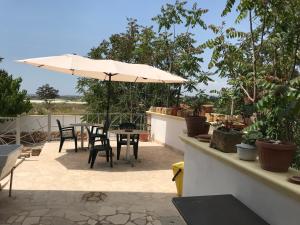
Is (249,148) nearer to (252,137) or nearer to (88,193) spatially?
(252,137)

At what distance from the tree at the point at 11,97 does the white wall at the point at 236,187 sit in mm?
12005

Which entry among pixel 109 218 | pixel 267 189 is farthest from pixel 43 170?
pixel 267 189

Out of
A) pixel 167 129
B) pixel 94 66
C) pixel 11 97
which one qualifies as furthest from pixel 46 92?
pixel 94 66

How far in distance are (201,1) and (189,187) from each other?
6506 mm

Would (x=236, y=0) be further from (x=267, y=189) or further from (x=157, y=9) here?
(x=157, y=9)

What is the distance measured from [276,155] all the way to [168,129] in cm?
677

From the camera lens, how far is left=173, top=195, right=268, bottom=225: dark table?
2.05m

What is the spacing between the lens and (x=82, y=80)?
44.1ft

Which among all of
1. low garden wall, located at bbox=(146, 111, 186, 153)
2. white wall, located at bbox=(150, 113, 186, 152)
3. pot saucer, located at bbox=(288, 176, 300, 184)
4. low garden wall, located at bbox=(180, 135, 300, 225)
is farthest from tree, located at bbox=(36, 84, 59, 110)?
pot saucer, located at bbox=(288, 176, 300, 184)

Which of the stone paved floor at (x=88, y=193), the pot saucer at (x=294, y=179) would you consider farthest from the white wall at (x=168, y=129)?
the pot saucer at (x=294, y=179)

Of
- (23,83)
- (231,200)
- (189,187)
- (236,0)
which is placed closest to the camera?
(231,200)

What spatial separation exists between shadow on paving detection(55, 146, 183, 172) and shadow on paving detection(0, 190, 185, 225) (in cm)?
160

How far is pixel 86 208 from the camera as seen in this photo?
4.15 m

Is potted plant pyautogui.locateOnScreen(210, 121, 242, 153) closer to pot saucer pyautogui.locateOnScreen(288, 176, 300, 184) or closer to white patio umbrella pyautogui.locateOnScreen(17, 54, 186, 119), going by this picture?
pot saucer pyautogui.locateOnScreen(288, 176, 300, 184)
